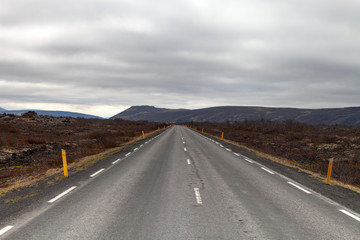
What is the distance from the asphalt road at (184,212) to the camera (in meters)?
4.55

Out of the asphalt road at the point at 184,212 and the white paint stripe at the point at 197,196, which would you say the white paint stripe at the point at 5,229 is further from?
the white paint stripe at the point at 197,196

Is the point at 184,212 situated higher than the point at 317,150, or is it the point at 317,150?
the point at 184,212

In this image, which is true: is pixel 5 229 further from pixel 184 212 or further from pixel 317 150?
pixel 317 150

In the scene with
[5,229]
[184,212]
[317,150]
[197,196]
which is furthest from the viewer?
[317,150]

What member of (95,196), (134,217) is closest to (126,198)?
(95,196)

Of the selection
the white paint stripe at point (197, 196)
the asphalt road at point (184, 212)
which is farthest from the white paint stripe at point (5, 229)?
the white paint stripe at point (197, 196)

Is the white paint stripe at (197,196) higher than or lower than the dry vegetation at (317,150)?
higher

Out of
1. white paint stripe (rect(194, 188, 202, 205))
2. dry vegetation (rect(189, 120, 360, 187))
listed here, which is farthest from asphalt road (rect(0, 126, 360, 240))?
dry vegetation (rect(189, 120, 360, 187))

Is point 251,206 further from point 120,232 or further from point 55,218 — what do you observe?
point 55,218

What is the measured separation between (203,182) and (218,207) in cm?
264

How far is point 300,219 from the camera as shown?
5402 mm

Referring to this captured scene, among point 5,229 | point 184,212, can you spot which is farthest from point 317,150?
point 5,229

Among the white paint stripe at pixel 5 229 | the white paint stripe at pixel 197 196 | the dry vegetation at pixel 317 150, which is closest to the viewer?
the white paint stripe at pixel 5 229

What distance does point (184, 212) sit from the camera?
5633mm
